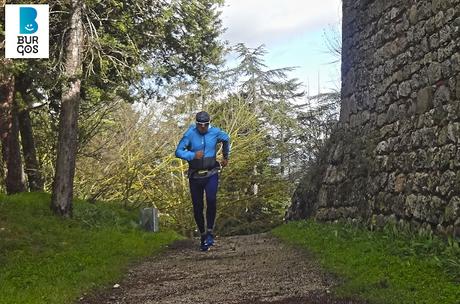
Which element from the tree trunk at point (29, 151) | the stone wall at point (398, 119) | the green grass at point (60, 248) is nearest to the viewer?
the green grass at point (60, 248)

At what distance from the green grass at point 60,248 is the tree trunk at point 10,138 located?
1143 mm

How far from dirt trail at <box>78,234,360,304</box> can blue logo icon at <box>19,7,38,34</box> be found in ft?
17.5

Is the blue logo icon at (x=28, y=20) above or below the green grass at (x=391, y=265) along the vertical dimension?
above

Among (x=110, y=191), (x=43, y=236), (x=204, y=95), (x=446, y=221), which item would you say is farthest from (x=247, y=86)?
(x=446, y=221)

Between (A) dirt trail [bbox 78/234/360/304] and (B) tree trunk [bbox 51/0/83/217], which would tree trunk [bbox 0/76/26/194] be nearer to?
(B) tree trunk [bbox 51/0/83/217]

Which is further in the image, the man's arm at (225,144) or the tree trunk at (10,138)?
the tree trunk at (10,138)

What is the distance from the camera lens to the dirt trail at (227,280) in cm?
486

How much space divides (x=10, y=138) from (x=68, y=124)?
2.35m

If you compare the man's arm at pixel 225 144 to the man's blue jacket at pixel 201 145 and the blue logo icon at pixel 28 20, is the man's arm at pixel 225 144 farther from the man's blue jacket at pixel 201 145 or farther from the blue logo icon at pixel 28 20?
the blue logo icon at pixel 28 20

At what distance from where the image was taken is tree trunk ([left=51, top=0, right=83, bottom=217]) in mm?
11094

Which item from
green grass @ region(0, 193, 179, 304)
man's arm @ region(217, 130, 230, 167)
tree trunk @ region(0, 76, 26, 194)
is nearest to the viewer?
green grass @ region(0, 193, 179, 304)

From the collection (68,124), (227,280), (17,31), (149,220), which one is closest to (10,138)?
(68,124)

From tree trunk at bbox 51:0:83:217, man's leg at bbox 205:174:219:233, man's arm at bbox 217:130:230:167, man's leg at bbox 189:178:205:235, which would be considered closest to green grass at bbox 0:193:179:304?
tree trunk at bbox 51:0:83:217

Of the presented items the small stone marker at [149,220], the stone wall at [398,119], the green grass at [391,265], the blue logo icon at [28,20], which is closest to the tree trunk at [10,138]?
the blue logo icon at [28,20]
